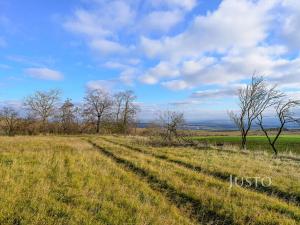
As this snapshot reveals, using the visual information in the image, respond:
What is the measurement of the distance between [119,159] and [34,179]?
23.8ft

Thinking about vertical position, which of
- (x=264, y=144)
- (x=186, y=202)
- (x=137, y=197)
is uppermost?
(x=137, y=197)

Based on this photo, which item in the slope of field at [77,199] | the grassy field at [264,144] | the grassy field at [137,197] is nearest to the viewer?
the slope of field at [77,199]

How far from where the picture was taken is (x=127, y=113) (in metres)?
69.3

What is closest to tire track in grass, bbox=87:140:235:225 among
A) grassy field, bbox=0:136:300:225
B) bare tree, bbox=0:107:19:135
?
grassy field, bbox=0:136:300:225

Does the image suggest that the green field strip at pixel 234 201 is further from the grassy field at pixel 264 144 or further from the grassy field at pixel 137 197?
the grassy field at pixel 264 144

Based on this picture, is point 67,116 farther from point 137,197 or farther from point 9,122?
point 137,197

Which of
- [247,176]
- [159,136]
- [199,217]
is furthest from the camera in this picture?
[159,136]

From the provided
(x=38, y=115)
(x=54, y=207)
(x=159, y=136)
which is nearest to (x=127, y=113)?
(x=38, y=115)

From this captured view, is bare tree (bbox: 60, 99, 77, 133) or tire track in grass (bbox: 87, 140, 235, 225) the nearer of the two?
tire track in grass (bbox: 87, 140, 235, 225)

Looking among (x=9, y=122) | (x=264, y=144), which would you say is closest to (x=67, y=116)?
(x=9, y=122)

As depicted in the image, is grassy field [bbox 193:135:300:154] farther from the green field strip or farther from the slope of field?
the slope of field

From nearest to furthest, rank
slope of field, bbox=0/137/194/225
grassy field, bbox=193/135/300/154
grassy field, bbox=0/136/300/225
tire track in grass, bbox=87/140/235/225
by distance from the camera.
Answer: slope of field, bbox=0/137/194/225, grassy field, bbox=0/136/300/225, tire track in grass, bbox=87/140/235/225, grassy field, bbox=193/135/300/154

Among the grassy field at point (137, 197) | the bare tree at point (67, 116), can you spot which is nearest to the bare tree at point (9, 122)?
the bare tree at point (67, 116)

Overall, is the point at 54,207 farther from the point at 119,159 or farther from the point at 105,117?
the point at 105,117
